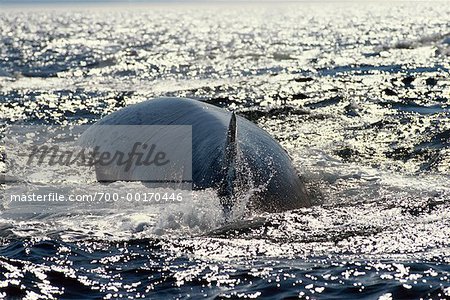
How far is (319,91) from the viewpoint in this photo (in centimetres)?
2597

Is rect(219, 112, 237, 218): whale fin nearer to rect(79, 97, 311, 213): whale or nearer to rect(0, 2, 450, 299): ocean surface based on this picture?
rect(79, 97, 311, 213): whale

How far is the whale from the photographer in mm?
9844

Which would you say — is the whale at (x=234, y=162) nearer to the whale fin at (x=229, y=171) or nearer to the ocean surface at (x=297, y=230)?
the whale fin at (x=229, y=171)

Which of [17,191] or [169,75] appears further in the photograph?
[169,75]

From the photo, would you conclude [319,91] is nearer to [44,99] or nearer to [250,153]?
[44,99]

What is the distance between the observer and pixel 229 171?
32.4 feet

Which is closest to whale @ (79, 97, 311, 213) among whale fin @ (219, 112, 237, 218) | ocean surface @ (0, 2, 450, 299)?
whale fin @ (219, 112, 237, 218)

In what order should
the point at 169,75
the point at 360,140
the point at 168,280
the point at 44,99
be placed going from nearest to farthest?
the point at 168,280
the point at 360,140
the point at 44,99
the point at 169,75

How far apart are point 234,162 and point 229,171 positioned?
0.47ft

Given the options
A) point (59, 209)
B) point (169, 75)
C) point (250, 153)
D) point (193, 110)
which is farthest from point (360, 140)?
point (169, 75)

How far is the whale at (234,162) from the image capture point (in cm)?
984

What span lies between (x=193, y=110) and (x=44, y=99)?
14230 millimetres

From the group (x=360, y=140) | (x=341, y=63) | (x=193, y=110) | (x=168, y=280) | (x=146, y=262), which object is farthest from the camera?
(x=341, y=63)

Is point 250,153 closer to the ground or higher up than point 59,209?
higher up
